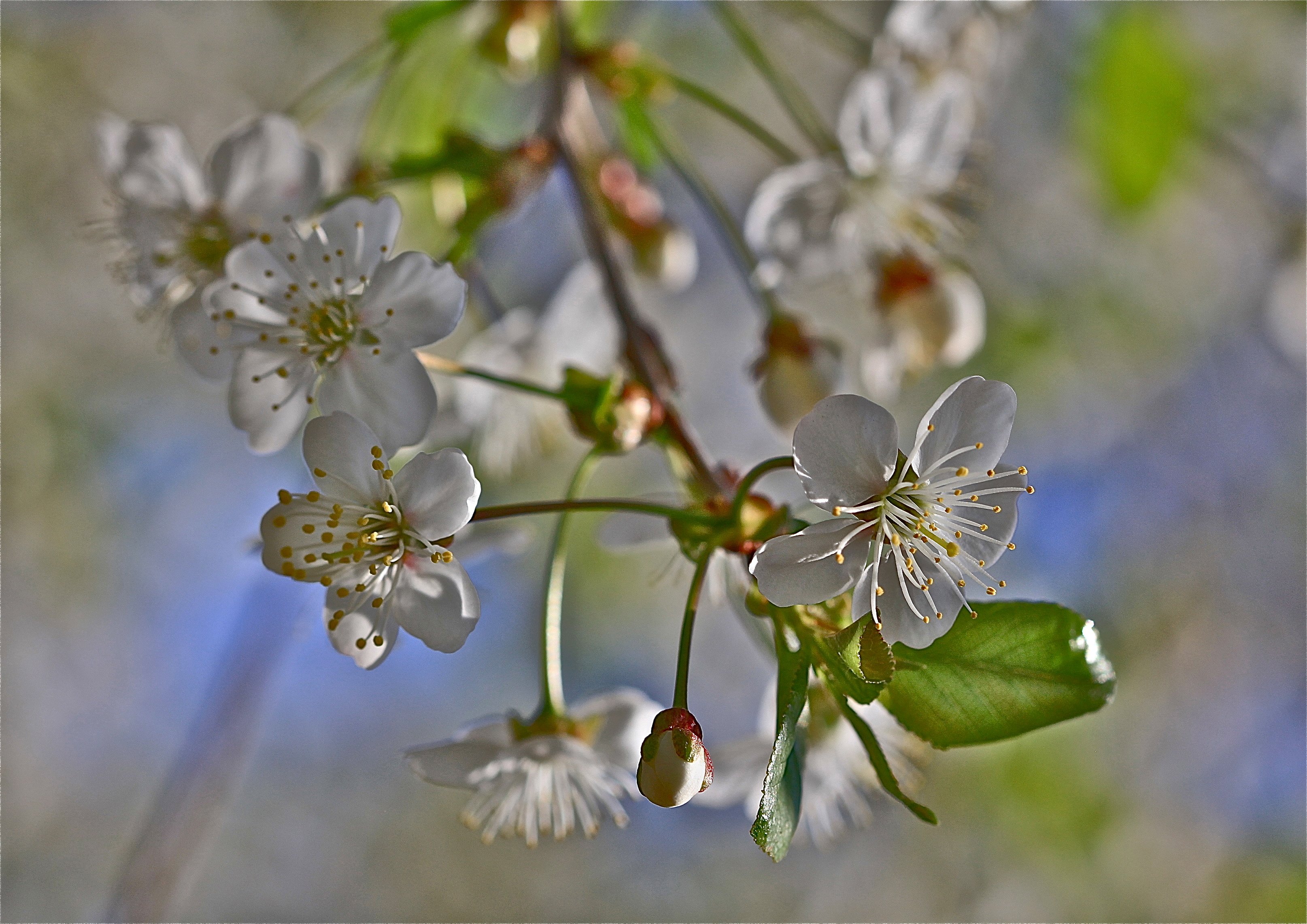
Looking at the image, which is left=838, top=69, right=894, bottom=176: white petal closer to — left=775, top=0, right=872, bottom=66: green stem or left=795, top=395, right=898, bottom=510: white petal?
left=775, top=0, right=872, bottom=66: green stem

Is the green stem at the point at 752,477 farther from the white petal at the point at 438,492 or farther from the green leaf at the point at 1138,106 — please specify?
the green leaf at the point at 1138,106

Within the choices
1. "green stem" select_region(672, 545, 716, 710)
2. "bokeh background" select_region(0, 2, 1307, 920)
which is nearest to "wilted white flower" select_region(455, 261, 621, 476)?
"bokeh background" select_region(0, 2, 1307, 920)

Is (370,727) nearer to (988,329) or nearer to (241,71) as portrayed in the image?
(241,71)

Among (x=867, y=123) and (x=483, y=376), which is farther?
(x=867, y=123)

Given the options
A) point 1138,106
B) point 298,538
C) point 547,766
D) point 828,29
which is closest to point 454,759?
point 547,766

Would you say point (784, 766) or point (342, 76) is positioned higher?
point (342, 76)

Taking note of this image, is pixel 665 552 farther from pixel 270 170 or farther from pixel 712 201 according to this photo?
pixel 270 170

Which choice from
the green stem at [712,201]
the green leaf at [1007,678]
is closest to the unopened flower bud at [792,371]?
the green stem at [712,201]
